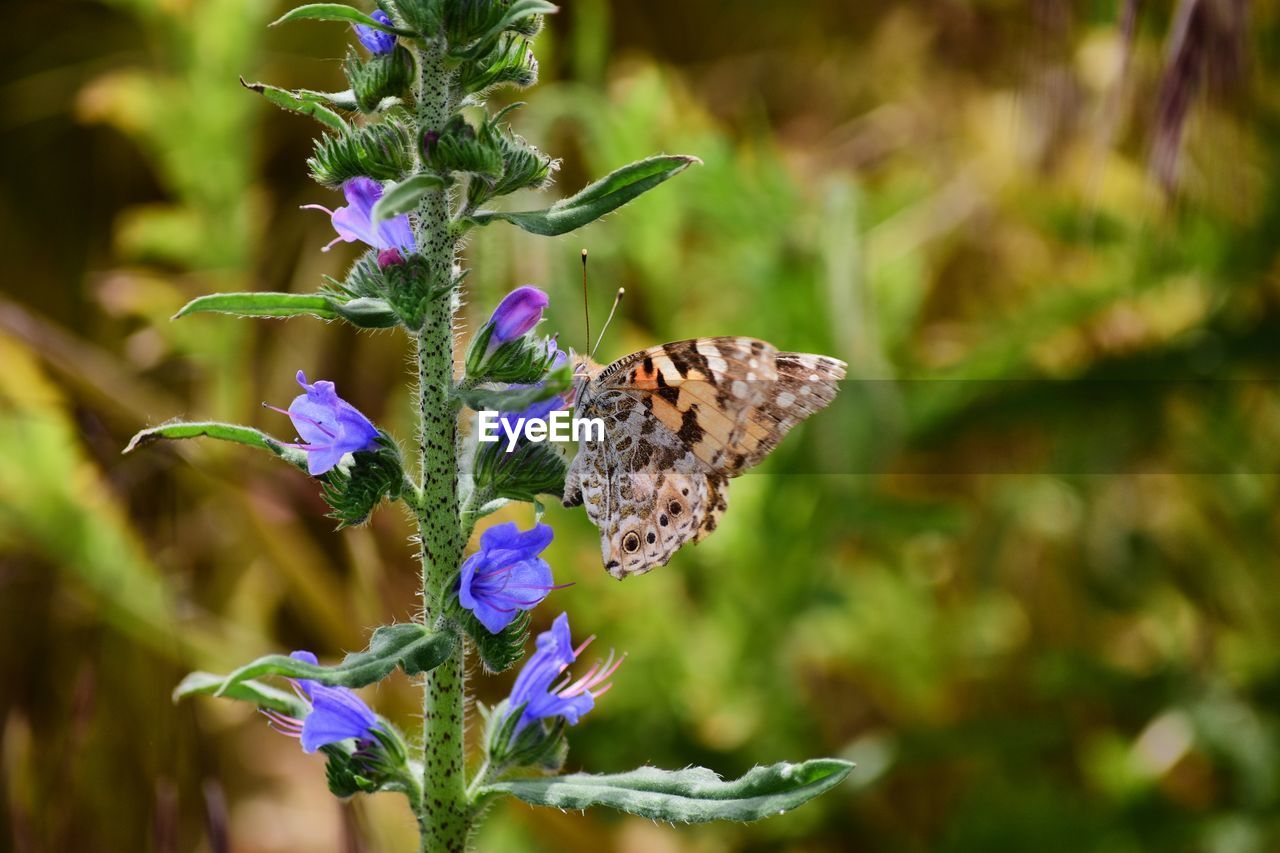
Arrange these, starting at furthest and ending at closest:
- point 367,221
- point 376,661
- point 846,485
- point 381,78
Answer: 1. point 846,485
2. point 367,221
3. point 381,78
4. point 376,661

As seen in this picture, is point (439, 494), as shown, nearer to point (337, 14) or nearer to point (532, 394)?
point (532, 394)

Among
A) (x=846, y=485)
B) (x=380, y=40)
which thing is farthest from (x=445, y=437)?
(x=846, y=485)

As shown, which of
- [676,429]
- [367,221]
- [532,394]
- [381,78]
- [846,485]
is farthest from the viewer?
[846,485]

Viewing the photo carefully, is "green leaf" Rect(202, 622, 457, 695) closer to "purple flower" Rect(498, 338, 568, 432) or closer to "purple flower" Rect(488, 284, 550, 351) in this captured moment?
"purple flower" Rect(498, 338, 568, 432)

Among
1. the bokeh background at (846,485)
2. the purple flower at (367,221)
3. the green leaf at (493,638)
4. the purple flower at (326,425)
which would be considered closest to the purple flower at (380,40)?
the purple flower at (367,221)

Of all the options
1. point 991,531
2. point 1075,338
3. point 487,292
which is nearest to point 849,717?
point 991,531

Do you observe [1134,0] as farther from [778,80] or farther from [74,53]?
[74,53]
